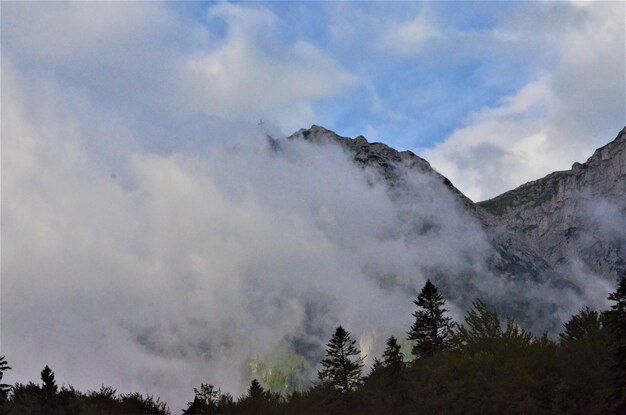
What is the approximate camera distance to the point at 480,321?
7638 centimetres

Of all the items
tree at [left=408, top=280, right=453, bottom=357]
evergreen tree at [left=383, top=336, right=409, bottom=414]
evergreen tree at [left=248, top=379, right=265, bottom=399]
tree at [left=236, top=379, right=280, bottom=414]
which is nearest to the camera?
evergreen tree at [left=383, top=336, right=409, bottom=414]

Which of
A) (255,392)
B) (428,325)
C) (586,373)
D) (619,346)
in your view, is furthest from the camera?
(255,392)

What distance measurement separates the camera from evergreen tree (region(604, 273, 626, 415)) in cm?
4844

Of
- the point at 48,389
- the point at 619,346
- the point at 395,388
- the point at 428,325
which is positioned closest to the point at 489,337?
the point at 395,388

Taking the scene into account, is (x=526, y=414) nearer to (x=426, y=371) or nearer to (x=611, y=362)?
(x=611, y=362)

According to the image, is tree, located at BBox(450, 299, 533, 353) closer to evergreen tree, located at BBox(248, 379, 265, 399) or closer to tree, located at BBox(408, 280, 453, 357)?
tree, located at BBox(408, 280, 453, 357)

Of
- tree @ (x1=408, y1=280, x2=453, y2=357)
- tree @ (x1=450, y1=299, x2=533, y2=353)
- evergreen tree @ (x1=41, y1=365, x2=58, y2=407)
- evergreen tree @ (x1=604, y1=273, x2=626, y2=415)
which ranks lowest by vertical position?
evergreen tree @ (x1=604, y1=273, x2=626, y2=415)

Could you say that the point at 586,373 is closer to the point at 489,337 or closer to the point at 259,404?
the point at 489,337

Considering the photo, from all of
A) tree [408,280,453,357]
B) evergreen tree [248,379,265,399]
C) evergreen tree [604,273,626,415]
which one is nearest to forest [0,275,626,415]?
evergreen tree [604,273,626,415]

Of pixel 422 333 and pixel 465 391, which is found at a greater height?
pixel 422 333

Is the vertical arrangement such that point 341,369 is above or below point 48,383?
above

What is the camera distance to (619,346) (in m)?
48.1

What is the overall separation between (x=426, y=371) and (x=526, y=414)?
50.1ft

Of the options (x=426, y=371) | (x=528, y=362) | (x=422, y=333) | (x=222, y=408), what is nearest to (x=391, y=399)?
(x=426, y=371)
